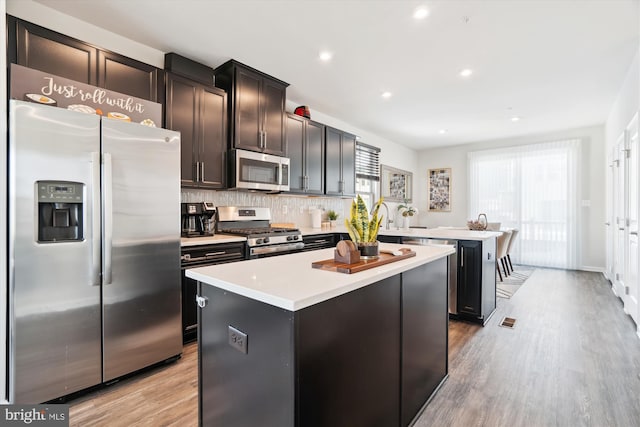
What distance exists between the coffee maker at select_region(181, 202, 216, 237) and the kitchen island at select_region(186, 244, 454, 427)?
164 centimetres

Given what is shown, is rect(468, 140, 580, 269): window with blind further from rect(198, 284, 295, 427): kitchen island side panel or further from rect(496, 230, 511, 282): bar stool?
rect(198, 284, 295, 427): kitchen island side panel

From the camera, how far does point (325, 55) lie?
2953 millimetres

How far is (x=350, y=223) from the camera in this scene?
158 centimetres

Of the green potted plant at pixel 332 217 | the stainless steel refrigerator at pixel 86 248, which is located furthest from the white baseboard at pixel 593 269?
the stainless steel refrigerator at pixel 86 248

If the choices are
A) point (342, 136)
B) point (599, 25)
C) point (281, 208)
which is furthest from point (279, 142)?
point (599, 25)

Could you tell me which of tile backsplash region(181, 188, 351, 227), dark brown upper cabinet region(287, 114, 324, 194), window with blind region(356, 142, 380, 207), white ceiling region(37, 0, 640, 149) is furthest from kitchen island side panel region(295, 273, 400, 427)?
window with blind region(356, 142, 380, 207)

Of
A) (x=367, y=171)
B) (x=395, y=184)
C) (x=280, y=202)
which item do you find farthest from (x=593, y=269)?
(x=280, y=202)

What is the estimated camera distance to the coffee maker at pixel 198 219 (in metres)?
2.92

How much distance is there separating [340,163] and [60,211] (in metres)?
3.53

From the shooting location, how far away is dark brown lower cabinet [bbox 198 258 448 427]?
991 millimetres

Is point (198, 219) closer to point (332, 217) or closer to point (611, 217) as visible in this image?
point (332, 217)

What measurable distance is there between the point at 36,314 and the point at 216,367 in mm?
1248

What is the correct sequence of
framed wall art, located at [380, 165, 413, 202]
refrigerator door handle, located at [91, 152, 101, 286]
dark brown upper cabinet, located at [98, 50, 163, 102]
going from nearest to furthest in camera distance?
refrigerator door handle, located at [91, 152, 101, 286]
dark brown upper cabinet, located at [98, 50, 163, 102]
framed wall art, located at [380, 165, 413, 202]

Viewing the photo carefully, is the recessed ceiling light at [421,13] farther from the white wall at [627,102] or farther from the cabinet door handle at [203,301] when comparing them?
the cabinet door handle at [203,301]
